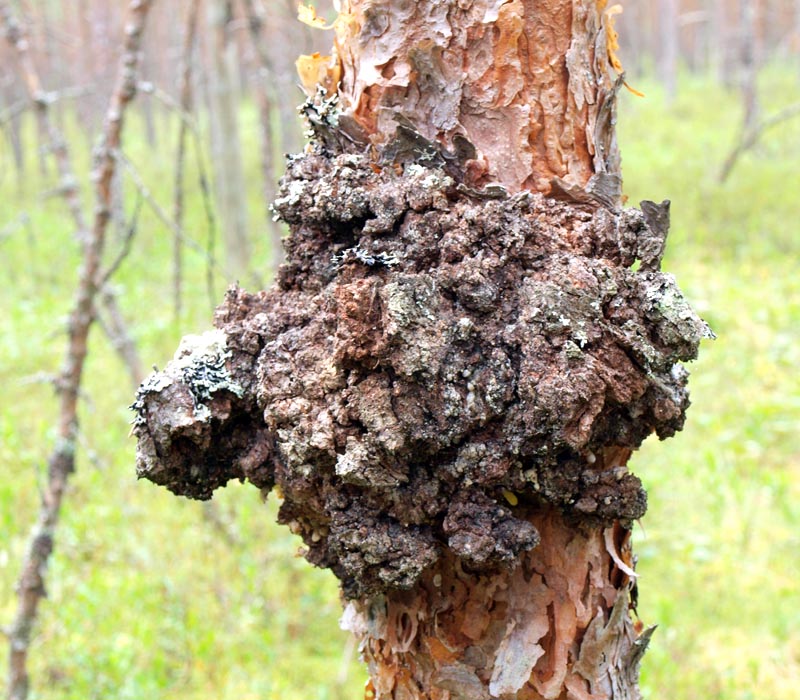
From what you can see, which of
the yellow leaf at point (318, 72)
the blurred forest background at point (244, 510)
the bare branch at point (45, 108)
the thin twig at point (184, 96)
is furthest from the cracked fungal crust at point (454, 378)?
the bare branch at point (45, 108)

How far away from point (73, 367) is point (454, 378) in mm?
1826

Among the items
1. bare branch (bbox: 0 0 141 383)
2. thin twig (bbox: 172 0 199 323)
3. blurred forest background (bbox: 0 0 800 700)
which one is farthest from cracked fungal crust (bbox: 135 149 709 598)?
bare branch (bbox: 0 0 141 383)

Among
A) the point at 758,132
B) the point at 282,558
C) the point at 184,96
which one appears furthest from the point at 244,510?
the point at 758,132

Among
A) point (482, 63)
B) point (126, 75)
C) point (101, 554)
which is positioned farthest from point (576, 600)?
point (101, 554)

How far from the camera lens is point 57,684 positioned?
3.53 meters

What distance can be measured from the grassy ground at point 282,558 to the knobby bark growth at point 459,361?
289 millimetres

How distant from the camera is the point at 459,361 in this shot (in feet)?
3.44

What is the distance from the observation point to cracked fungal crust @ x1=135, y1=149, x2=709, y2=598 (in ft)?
3.40

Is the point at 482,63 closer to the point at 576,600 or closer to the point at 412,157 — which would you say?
the point at 412,157

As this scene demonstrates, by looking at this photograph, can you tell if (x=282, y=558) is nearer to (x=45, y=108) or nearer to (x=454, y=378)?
(x=45, y=108)

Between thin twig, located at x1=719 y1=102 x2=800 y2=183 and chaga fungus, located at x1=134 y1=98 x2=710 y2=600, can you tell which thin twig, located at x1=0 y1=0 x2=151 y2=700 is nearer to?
chaga fungus, located at x1=134 y1=98 x2=710 y2=600

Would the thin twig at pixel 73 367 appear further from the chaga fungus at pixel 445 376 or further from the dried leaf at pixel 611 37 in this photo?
the dried leaf at pixel 611 37

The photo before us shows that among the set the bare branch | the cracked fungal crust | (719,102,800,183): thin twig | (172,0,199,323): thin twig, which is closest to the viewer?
the cracked fungal crust

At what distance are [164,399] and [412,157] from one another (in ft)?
1.77
